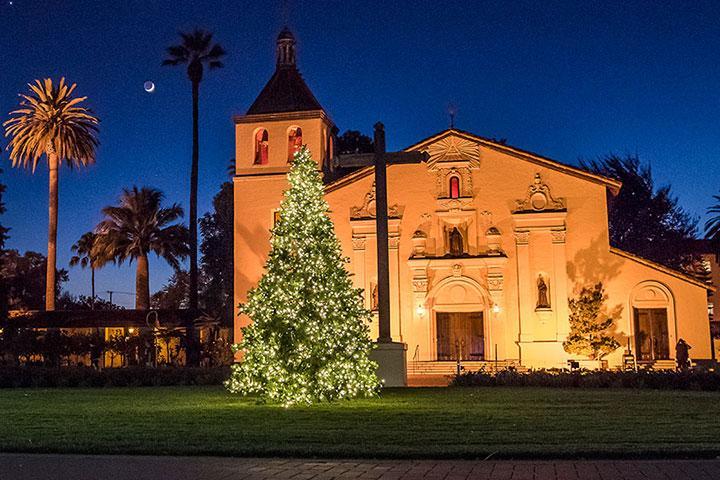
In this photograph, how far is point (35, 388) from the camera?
27.1 metres

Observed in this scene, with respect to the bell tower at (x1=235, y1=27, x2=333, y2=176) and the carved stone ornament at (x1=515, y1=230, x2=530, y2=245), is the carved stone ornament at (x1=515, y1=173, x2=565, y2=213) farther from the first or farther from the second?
the bell tower at (x1=235, y1=27, x2=333, y2=176)

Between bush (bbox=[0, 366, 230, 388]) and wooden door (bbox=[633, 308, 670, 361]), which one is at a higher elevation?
wooden door (bbox=[633, 308, 670, 361])

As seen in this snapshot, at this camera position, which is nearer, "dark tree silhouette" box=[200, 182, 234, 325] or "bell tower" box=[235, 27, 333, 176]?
"bell tower" box=[235, 27, 333, 176]

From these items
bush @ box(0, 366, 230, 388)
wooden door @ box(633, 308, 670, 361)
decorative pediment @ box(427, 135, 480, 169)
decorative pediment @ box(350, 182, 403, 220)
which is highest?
decorative pediment @ box(427, 135, 480, 169)

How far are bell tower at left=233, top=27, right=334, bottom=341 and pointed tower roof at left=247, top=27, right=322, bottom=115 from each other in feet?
0.21

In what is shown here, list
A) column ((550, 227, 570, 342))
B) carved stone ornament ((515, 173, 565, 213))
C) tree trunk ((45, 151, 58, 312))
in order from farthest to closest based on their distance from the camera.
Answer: tree trunk ((45, 151, 58, 312)), carved stone ornament ((515, 173, 565, 213)), column ((550, 227, 570, 342))

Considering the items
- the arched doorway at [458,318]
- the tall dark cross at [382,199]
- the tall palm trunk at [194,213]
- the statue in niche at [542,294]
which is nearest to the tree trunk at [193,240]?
the tall palm trunk at [194,213]

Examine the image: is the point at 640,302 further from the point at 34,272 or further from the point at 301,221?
the point at 34,272

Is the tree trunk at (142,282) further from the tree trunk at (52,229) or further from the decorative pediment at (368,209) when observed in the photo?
the decorative pediment at (368,209)

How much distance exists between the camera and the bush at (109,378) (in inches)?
1096

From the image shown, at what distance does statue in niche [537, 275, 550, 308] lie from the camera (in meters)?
37.9

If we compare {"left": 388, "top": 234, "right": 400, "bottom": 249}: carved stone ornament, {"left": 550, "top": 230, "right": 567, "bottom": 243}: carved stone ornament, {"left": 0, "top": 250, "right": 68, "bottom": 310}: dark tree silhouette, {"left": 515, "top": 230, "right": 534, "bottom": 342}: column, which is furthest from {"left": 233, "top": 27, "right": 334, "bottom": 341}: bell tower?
{"left": 0, "top": 250, "right": 68, "bottom": 310}: dark tree silhouette

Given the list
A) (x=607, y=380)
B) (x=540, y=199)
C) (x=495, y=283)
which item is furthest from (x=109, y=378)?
(x=540, y=199)

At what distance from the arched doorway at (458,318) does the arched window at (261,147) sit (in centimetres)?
1106
